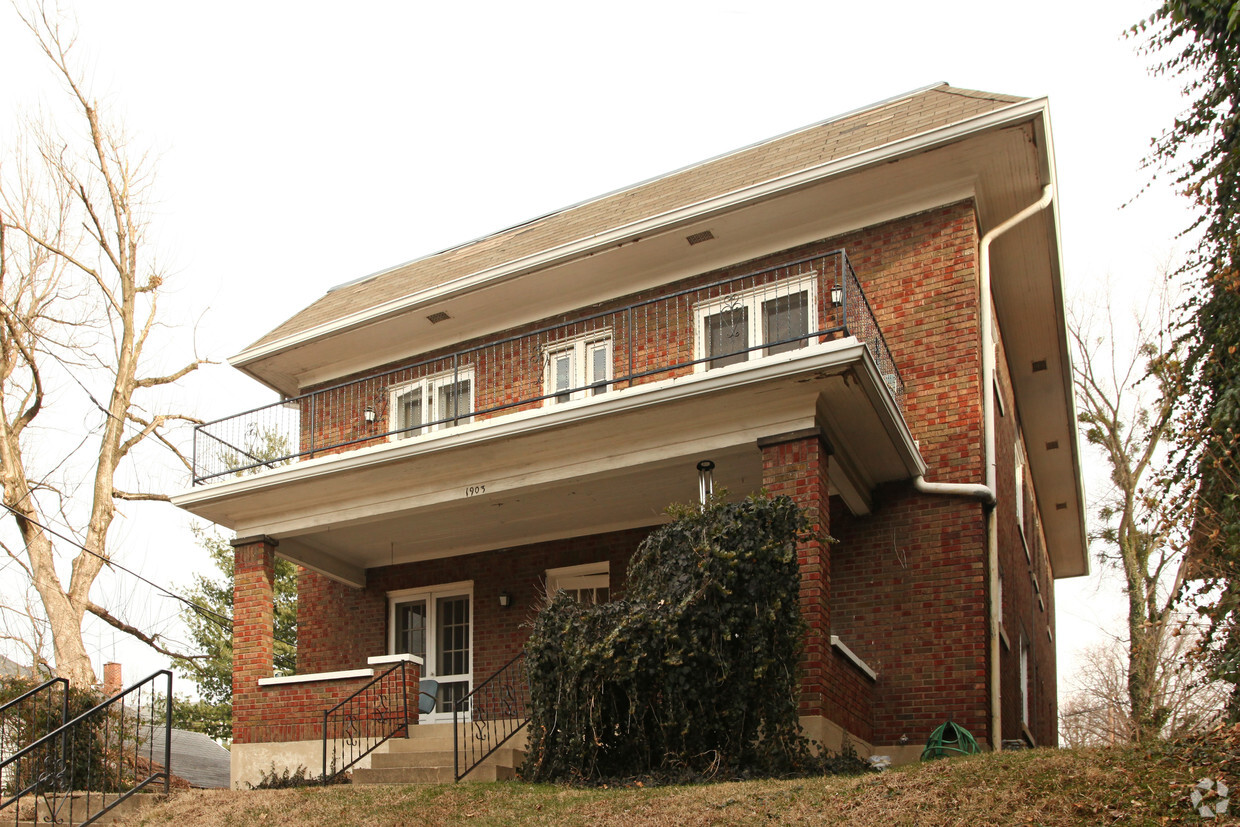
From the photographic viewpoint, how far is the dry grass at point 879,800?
6355mm

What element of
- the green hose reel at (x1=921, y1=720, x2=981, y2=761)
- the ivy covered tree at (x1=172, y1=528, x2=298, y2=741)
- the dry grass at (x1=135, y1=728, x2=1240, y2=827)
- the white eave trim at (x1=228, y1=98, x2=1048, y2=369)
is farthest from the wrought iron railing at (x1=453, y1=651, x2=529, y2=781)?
the ivy covered tree at (x1=172, y1=528, x2=298, y2=741)

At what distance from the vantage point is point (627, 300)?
46.0ft

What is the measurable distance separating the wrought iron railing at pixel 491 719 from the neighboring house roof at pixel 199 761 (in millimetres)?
5287

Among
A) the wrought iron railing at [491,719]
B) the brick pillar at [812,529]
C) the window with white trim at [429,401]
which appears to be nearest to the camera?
the brick pillar at [812,529]

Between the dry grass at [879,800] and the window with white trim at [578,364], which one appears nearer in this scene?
the dry grass at [879,800]

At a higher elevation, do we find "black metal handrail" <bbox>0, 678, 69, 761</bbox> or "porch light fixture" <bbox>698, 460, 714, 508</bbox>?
"porch light fixture" <bbox>698, 460, 714, 508</bbox>

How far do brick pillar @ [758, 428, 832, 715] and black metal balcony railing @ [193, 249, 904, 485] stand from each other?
4.19ft

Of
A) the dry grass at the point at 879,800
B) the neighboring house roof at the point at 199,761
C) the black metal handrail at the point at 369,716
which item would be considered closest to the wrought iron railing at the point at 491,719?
the black metal handrail at the point at 369,716

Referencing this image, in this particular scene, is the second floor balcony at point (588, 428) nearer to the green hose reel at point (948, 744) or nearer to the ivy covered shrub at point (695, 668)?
the ivy covered shrub at point (695, 668)

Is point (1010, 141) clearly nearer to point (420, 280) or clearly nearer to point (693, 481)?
point (693, 481)

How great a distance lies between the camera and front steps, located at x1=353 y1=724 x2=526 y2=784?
10.4 metres

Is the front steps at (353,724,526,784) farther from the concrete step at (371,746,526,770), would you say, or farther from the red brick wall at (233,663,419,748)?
the red brick wall at (233,663,419,748)

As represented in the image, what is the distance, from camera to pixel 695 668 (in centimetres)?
895

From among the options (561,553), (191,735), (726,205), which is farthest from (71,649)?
(726,205)
